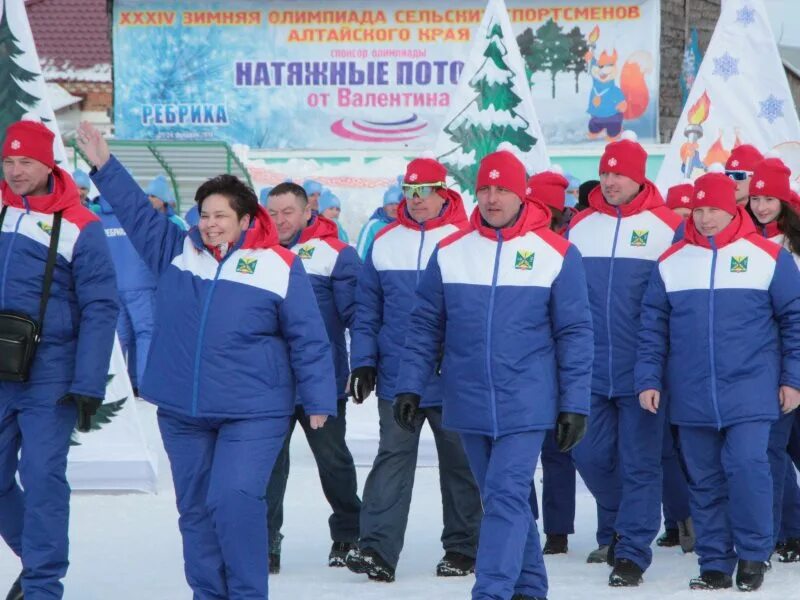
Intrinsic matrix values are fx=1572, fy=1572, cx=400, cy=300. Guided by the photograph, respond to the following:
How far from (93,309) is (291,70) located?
2310 cm

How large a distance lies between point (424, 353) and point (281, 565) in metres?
1.80

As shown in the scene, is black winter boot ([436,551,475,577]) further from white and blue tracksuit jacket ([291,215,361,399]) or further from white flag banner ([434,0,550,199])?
white flag banner ([434,0,550,199])

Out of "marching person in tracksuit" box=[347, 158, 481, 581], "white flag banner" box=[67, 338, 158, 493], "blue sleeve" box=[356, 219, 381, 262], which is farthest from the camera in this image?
"blue sleeve" box=[356, 219, 381, 262]

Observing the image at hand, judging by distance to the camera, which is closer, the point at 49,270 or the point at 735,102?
the point at 49,270

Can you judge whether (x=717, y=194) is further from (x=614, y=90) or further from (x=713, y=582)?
(x=614, y=90)

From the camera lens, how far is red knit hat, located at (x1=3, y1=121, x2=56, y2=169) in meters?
6.26

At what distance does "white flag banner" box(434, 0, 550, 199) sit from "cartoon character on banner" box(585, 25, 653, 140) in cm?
1705

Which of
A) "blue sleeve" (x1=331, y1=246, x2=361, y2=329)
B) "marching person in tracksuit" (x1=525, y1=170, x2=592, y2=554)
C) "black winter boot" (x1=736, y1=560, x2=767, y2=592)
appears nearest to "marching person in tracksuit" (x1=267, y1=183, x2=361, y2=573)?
"blue sleeve" (x1=331, y1=246, x2=361, y2=329)

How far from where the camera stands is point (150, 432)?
11.9 meters

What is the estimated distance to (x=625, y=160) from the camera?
7.61 m

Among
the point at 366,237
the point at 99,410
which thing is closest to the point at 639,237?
the point at 99,410

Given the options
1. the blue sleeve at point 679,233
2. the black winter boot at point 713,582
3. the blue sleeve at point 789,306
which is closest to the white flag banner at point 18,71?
the blue sleeve at point 679,233

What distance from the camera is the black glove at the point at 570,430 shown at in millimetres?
6113

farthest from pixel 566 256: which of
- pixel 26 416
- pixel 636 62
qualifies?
pixel 636 62
